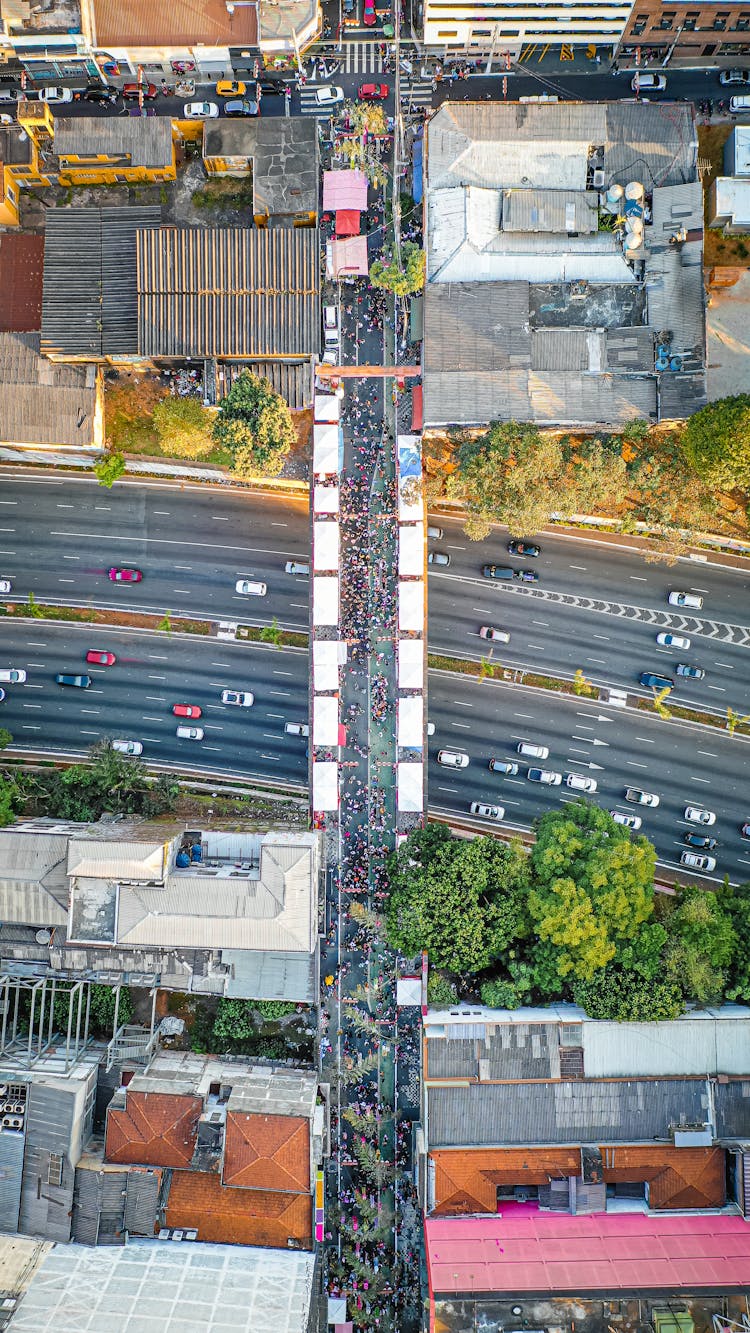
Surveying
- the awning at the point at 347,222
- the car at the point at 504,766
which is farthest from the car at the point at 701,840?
the awning at the point at 347,222

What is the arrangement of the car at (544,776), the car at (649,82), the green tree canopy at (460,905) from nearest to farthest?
the green tree canopy at (460,905) → the car at (649,82) → the car at (544,776)

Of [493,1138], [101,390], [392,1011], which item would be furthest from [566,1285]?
[101,390]

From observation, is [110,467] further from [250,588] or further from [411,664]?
[411,664]

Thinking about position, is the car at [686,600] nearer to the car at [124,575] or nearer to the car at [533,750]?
the car at [533,750]

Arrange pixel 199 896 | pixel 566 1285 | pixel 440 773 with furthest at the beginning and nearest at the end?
pixel 440 773 < pixel 199 896 < pixel 566 1285

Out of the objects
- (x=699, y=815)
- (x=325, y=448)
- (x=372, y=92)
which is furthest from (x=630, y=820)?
(x=372, y=92)

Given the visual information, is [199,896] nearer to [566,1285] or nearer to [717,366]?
[566,1285]

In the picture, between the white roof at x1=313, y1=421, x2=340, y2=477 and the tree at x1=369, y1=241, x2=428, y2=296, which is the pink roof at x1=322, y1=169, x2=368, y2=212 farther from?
the white roof at x1=313, y1=421, x2=340, y2=477

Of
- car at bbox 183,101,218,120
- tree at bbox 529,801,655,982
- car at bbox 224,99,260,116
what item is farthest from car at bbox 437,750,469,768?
car at bbox 183,101,218,120
